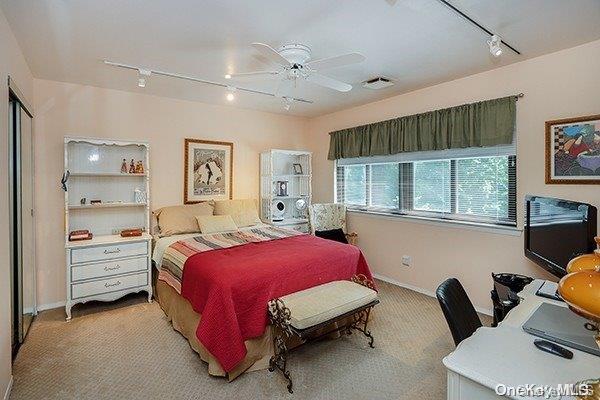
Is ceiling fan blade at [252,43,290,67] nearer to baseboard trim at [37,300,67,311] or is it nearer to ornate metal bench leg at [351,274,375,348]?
ornate metal bench leg at [351,274,375,348]

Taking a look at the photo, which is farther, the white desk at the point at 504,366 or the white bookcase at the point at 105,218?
the white bookcase at the point at 105,218

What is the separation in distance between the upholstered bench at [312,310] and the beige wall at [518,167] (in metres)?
1.45

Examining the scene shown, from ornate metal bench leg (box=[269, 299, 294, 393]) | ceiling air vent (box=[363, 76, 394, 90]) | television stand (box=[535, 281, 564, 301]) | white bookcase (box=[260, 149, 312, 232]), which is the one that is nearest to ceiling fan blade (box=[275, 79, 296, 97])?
ceiling air vent (box=[363, 76, 394, 90])

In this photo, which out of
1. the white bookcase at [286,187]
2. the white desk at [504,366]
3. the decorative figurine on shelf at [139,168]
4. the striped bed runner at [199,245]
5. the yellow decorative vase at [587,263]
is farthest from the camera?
the white bookcase at [286,187]

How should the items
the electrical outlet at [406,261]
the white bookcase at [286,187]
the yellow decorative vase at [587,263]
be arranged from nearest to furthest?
the yellow decorative vase at [587,263], the electrical outlet at [406,261], the white bookcase at [286,187]

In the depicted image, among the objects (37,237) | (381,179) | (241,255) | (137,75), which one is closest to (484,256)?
(381,179)

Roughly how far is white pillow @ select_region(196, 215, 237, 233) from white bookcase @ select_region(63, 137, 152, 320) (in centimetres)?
61

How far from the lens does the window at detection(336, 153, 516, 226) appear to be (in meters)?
3.13

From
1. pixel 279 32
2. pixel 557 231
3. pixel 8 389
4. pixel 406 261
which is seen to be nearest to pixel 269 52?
pixel 279 32

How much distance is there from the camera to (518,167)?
9.64 feet

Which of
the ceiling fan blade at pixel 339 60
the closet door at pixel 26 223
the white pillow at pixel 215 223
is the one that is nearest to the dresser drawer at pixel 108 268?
the closet door at pixel 26 223

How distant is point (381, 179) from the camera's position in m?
4.38

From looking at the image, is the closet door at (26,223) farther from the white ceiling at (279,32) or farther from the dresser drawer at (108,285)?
the white ceiling at (279,32)

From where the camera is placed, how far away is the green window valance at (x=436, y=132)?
2988 millimetres
